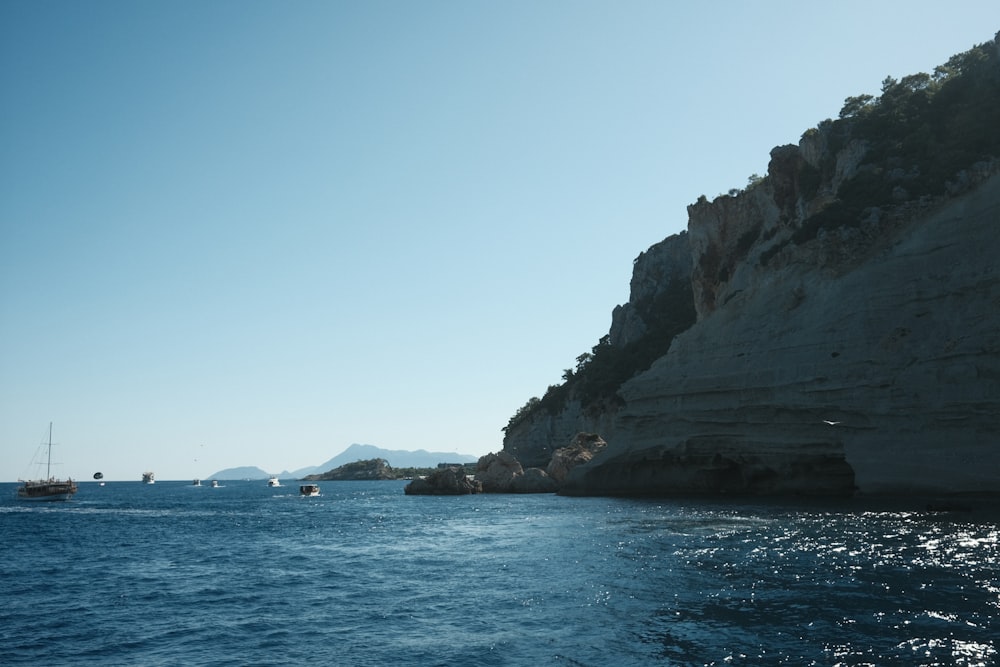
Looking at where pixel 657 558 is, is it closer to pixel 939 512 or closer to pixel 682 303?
pixel 939 512

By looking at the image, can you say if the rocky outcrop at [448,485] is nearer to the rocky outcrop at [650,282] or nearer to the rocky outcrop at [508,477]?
the rocky outcrop at [508,477]

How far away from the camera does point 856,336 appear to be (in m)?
45.9

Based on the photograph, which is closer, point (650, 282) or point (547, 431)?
point (547, 431)

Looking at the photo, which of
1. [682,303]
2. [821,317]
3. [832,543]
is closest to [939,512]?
[832,543]

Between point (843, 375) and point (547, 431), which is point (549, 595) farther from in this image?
point (547, 431)

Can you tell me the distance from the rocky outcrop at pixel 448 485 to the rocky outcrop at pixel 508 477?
5.73 feet

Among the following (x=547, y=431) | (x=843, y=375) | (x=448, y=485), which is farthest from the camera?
(x=547, y=431)

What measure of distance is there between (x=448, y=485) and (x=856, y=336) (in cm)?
5821

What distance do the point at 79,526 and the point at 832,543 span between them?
2149 inches

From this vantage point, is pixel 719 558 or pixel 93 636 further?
pixel 719 558

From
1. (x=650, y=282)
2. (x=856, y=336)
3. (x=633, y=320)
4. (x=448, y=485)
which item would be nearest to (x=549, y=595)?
(x=856, y=336)

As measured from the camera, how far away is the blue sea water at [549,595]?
16.9 metres

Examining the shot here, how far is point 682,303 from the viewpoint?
112 meters

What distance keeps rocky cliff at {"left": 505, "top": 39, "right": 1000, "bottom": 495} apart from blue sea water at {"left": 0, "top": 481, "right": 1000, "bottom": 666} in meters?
5.95
